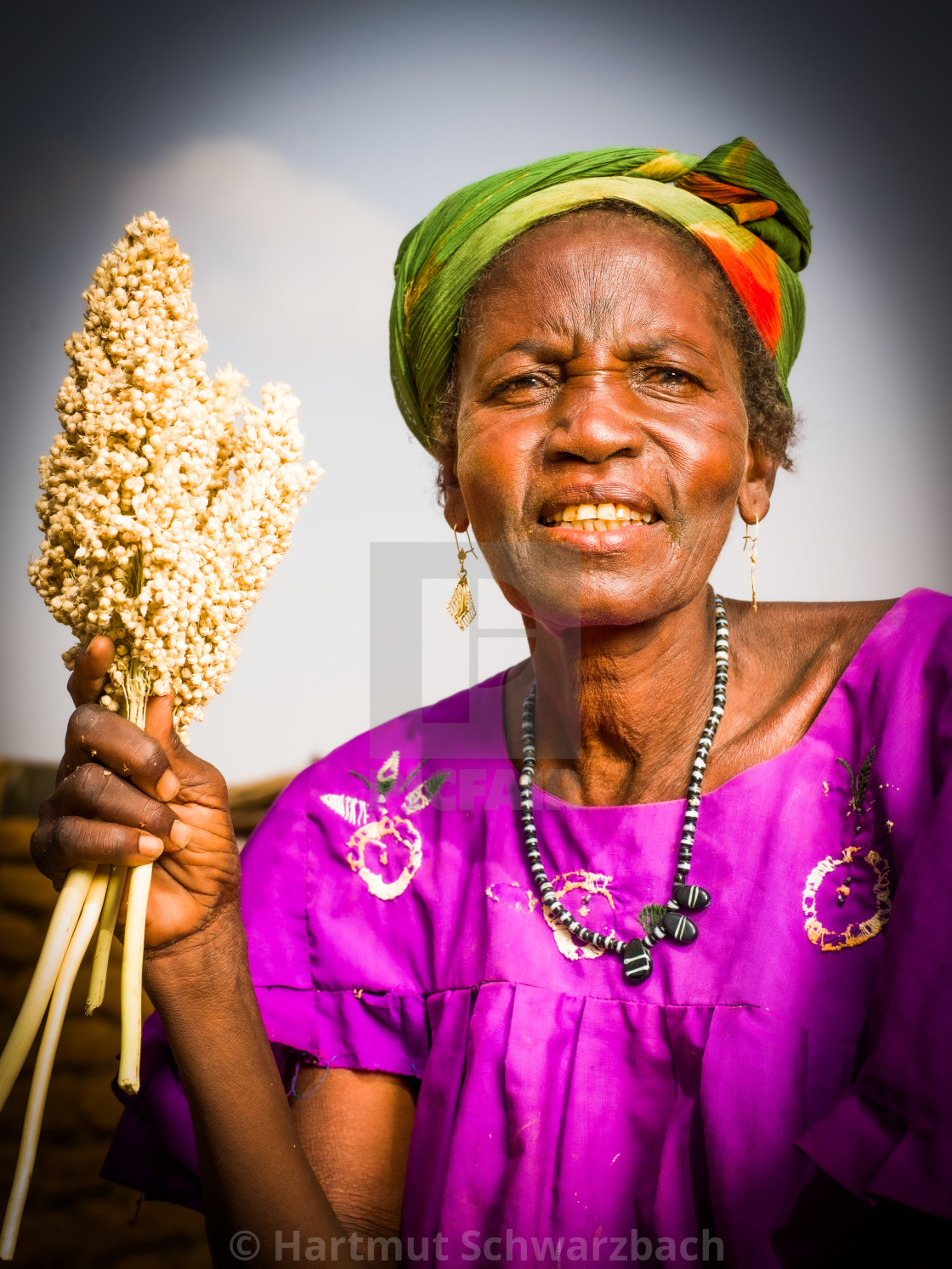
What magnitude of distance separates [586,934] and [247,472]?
0.97 metres

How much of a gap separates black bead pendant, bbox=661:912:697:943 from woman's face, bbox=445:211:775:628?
0.50 m

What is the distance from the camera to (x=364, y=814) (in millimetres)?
2062

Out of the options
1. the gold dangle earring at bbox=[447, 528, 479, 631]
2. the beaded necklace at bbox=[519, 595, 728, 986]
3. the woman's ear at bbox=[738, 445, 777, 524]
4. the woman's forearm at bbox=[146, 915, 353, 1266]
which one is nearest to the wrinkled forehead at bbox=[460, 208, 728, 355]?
the woman's ear at bbox=[738, 445, 777, 524]

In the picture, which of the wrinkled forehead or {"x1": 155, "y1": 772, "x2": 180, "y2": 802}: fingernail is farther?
the wrinkled forehead

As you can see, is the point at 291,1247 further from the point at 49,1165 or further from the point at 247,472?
the point at 49,1165

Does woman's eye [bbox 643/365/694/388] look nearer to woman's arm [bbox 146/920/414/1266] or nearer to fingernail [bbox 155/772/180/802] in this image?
fingernail [bbox 155/772/180/802]

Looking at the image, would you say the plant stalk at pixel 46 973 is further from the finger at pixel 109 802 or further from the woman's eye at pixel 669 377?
the woman's eye at pixel 669 377

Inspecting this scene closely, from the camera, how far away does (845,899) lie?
61.2 inches

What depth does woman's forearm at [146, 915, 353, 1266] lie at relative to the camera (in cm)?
150

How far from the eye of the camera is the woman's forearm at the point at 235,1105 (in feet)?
4.91

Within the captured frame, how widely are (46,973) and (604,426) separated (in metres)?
1.14

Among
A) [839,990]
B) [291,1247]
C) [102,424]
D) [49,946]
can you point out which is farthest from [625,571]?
[291,1247]

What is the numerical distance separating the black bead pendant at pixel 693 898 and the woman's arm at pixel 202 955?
0.71 m

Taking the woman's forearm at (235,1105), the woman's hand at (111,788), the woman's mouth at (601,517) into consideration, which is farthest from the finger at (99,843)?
the woman's mouth at (601,517)
